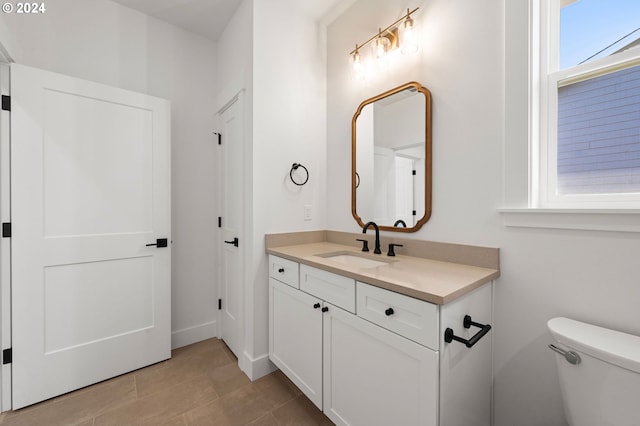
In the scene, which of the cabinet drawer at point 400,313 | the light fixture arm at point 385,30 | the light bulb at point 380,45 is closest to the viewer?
the cabinet drawer at point 400,313

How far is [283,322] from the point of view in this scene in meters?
1.73

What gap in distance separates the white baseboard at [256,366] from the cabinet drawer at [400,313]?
3.56 feet

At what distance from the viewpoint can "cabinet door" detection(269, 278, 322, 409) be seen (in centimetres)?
145

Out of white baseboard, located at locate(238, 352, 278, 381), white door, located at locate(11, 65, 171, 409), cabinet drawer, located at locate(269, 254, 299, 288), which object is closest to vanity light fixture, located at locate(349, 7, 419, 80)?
cabinet drawer, located at locate(269, 254, 299, 288)

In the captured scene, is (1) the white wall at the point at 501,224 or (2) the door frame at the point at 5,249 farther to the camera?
(2) the door frame at the point at 5,249

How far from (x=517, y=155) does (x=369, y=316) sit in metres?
1.00

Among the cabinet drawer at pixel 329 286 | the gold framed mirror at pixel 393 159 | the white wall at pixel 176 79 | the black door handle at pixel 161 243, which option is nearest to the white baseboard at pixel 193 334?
the white wall at pixel 176 79

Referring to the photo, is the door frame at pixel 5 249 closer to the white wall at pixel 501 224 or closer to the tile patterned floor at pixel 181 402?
the tile patterned floor at pixel 181 402

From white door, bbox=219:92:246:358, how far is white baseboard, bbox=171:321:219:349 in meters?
0.13

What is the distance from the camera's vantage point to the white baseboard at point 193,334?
89.8 inches

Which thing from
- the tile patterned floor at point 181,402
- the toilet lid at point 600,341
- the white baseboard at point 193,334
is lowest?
the tile patterned floor at point 181,402

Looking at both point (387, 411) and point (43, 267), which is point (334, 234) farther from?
point (43, 267)

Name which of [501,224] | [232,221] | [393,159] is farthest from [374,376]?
[232,221]

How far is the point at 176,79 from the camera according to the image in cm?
232
